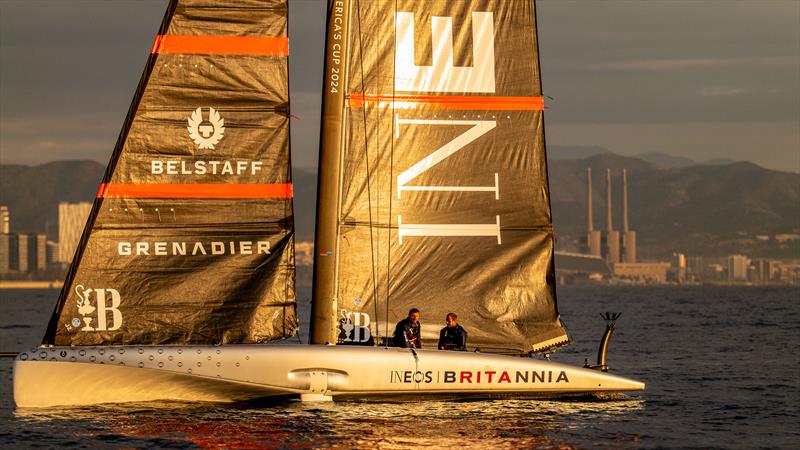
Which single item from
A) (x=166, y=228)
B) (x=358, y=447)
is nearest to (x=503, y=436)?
(x=358, y=447)

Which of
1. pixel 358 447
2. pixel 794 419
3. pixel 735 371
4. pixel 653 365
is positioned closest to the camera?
pixel 358 447

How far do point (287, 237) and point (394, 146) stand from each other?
7.60ft

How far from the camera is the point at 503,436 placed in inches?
799

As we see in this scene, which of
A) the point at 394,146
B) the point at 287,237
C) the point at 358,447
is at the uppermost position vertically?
the point at 394,146

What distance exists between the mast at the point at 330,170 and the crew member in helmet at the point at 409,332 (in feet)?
3.36

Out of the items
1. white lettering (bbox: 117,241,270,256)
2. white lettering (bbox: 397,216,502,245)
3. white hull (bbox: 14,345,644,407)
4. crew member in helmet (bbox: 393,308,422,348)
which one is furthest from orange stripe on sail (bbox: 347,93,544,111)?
white hull (bbox: 14,345,644,407)

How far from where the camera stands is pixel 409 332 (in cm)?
2234

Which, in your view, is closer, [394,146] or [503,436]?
[503,436]

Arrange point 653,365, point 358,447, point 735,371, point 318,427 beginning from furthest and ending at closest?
1. point 653,365
2. point 735,371
3. point 318,427
4. point 358,447

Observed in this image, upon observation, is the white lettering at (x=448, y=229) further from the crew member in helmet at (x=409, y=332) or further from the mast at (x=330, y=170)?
the crew member in helmet at (x=409, y=332)

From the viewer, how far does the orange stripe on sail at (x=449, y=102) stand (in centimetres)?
2273

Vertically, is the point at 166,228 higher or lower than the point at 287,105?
lower

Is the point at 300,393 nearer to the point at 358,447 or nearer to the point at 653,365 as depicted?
the point at 358,447

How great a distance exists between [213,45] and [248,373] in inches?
204
